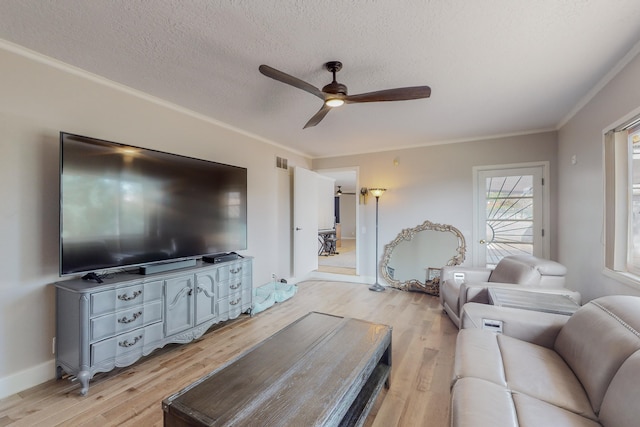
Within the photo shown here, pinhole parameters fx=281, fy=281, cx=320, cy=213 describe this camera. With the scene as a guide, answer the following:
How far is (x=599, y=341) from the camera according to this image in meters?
1.39

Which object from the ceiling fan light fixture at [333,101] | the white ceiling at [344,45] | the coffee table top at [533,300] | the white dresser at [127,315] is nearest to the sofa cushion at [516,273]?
the coffee table top at [533,300]

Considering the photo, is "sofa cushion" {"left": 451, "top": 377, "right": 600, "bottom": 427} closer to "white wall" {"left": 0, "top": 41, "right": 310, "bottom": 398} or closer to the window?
the window

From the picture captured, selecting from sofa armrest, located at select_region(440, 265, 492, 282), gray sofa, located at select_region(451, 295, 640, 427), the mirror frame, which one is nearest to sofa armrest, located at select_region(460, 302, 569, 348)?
gray sofa, located at select_region(451, 295, 640, 427)

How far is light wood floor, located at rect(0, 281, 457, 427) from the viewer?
182 cm

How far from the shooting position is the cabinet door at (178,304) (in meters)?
2.58

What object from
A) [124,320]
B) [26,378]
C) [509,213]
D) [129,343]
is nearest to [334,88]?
[124,320]

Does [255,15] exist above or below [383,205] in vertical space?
above

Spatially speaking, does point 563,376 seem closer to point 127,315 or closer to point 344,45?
point 344,45

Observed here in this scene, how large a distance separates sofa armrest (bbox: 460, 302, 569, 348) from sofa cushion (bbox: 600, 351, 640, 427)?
689 mm

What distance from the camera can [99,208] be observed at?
2.26 m

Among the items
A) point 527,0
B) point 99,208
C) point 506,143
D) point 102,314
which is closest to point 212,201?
point 99,208

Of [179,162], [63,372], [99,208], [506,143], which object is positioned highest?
[506,143]

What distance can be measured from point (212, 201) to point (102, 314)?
1.49 m

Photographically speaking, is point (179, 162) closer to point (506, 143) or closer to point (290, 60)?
point (290, 60)
